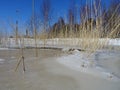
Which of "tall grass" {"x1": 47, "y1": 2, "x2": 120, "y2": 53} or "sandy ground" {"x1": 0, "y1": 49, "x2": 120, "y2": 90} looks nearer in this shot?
"sandy ground" {"x1": 0, "y1": 49, "x2": 120, "y2": 90}

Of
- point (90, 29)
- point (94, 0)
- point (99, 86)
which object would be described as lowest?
point (99, 86)

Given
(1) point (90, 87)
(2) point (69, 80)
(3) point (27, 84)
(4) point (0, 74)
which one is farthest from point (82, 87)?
(4) point (0, 74)

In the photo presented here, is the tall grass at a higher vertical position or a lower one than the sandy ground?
higher

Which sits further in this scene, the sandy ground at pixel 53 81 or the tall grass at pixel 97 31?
the tall grass at pixel 97 31

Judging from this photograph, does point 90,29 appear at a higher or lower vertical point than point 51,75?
higher

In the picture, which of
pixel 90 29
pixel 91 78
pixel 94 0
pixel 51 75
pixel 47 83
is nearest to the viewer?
pixel 47 83

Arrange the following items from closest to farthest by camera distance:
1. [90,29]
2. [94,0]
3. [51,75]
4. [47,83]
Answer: [47,83] → [51,75] → [94,0] → [90,29]

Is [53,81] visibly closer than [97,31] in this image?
Yes

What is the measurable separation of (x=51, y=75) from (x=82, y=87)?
0.82 metres

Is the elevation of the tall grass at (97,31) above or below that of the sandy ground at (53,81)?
above

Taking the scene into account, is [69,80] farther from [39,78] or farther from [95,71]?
[95,71]

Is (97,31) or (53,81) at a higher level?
(97,31)

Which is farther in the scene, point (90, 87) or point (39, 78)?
point (39, 78)

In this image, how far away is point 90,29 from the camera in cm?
607
